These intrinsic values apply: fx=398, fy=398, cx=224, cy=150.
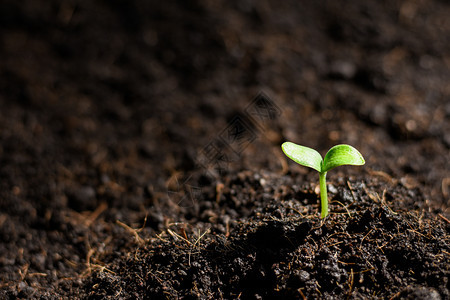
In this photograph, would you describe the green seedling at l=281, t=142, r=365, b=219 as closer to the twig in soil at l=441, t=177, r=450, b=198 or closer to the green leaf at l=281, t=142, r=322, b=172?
the green leaf at l=281, t=142, r=322, b=172

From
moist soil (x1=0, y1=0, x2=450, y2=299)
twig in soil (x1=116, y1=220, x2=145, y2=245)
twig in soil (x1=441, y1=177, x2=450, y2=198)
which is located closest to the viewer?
moist soil (x1=0, y1=0, x2=450, y2=299)

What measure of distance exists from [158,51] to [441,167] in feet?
5.24

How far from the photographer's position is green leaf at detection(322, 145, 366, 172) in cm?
100

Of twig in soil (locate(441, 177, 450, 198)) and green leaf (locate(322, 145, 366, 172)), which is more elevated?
twig in soil (locate(441, 177, 450, 198))

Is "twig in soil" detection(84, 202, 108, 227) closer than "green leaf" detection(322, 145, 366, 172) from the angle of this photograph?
No

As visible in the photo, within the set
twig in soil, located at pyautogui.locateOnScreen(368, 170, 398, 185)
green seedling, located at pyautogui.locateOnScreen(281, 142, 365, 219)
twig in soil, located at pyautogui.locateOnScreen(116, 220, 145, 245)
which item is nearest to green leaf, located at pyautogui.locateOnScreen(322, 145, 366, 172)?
green seedling, located at pyautogui.locateOnScreen(281, 142, 365, 219)

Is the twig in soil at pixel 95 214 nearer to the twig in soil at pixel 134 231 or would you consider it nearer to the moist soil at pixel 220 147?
the moist soil at pixel 220 147

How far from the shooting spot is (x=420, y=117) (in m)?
1.93

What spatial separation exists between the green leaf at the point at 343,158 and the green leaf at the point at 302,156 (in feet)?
0.08

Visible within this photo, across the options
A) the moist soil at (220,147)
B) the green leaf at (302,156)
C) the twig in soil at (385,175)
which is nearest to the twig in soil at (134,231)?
the moist soil at (220,147)

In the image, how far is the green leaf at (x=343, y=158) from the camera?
3.27ft

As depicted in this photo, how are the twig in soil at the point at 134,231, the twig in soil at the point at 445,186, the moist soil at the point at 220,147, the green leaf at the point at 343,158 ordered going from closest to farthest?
the green leaf at the point at 343,158, the moist soil at the point at 220,147, the twig in soil at the point at 134,231, the twig in soil at the point at 445,186

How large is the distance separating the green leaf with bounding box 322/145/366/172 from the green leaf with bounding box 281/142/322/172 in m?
0.02

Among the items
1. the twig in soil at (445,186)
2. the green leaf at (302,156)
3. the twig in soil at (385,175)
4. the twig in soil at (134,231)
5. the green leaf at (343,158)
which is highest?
the twig in soil at (445,186)
